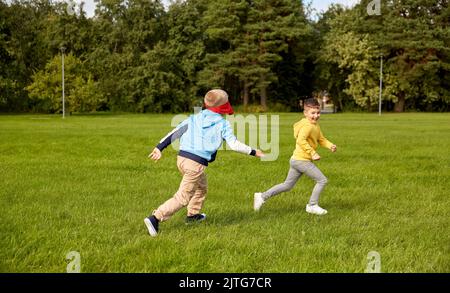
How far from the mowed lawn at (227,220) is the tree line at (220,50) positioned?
1748 inches

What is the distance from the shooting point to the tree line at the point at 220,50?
54.9 m

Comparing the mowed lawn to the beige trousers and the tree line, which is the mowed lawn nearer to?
the beige trousers

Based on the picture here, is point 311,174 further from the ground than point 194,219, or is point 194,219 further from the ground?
Answer: point 311,174

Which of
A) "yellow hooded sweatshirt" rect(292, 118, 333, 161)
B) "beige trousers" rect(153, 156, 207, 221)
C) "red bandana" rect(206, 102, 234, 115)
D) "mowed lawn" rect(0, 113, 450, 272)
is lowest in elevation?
"mowed lawn" rect(0, 113, 450, 272)

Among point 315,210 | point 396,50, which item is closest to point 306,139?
point 315,210

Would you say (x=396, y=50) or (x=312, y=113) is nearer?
(x=312, y=113)

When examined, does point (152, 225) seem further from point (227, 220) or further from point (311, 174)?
point (311, 174)

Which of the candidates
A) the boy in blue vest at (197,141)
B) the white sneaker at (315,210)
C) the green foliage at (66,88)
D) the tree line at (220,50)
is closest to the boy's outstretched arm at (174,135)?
the boy in blue vest at (197,141)

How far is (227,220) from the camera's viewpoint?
6.15 metres

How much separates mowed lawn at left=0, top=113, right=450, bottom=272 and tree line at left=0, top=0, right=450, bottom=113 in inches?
1748

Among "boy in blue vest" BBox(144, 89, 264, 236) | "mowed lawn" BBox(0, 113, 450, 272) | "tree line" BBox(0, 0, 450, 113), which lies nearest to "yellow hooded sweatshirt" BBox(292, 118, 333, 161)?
"mowed lawn" BBox(0, 113, 450, 272)

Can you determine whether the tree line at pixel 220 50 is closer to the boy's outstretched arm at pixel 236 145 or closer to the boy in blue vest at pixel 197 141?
the boy in blue vest at pixel 197 141

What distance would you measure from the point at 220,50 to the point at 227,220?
5765 cm

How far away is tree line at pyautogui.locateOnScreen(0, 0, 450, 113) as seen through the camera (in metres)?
54.9
